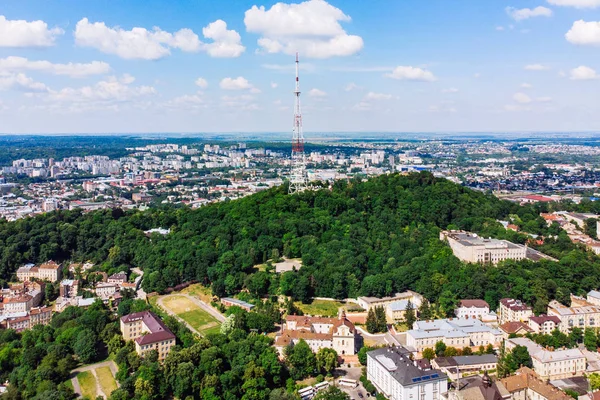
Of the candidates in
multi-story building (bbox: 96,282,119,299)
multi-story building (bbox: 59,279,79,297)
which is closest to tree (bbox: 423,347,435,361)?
multi-story building (bbox: 96,282,119,299)

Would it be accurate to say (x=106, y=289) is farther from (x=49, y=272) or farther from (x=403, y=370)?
(x=403, y=370)

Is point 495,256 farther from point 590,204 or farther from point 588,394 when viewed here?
point 590,204

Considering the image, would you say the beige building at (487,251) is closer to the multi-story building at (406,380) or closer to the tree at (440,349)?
the tree at (440,349)

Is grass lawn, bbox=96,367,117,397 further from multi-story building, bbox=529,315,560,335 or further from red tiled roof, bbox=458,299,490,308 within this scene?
multi-story building, bbox=529,315,560,335

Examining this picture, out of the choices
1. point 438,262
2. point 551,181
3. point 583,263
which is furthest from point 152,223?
point 551,181

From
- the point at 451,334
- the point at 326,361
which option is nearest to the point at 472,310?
the point at 451,334

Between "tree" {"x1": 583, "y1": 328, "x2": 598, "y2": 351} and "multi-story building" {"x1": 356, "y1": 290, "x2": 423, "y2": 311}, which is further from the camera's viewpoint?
"multi-story building" {"x1": 356, "y1": 290, "x2": 423, "y2": 311}
